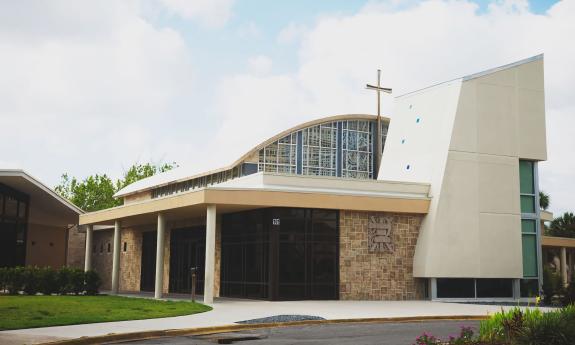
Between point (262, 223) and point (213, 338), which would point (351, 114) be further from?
point (213, 338)

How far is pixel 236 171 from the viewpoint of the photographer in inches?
1389

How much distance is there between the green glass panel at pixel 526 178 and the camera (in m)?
29.3

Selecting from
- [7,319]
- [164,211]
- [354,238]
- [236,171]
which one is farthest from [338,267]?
[7,319]

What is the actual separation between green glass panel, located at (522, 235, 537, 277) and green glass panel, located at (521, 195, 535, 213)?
1123 millimetres

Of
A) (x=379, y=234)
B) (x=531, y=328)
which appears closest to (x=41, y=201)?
(x=379, y=234)

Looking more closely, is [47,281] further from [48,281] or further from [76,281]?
[76,281]

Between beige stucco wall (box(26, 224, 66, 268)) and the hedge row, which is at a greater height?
beige stucco wall (box(26, 224, 66, 268))

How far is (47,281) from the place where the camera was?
28109 mm

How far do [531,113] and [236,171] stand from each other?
48.1ft

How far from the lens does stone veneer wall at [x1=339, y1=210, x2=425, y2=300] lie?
26.2 m

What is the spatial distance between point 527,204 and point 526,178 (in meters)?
1.13

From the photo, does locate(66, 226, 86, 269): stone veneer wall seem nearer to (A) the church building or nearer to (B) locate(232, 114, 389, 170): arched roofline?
(A) the church building

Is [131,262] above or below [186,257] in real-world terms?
below

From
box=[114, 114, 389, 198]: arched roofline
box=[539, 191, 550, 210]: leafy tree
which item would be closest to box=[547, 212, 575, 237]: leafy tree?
box=[539, 191, 550, 210]: leafy tree
